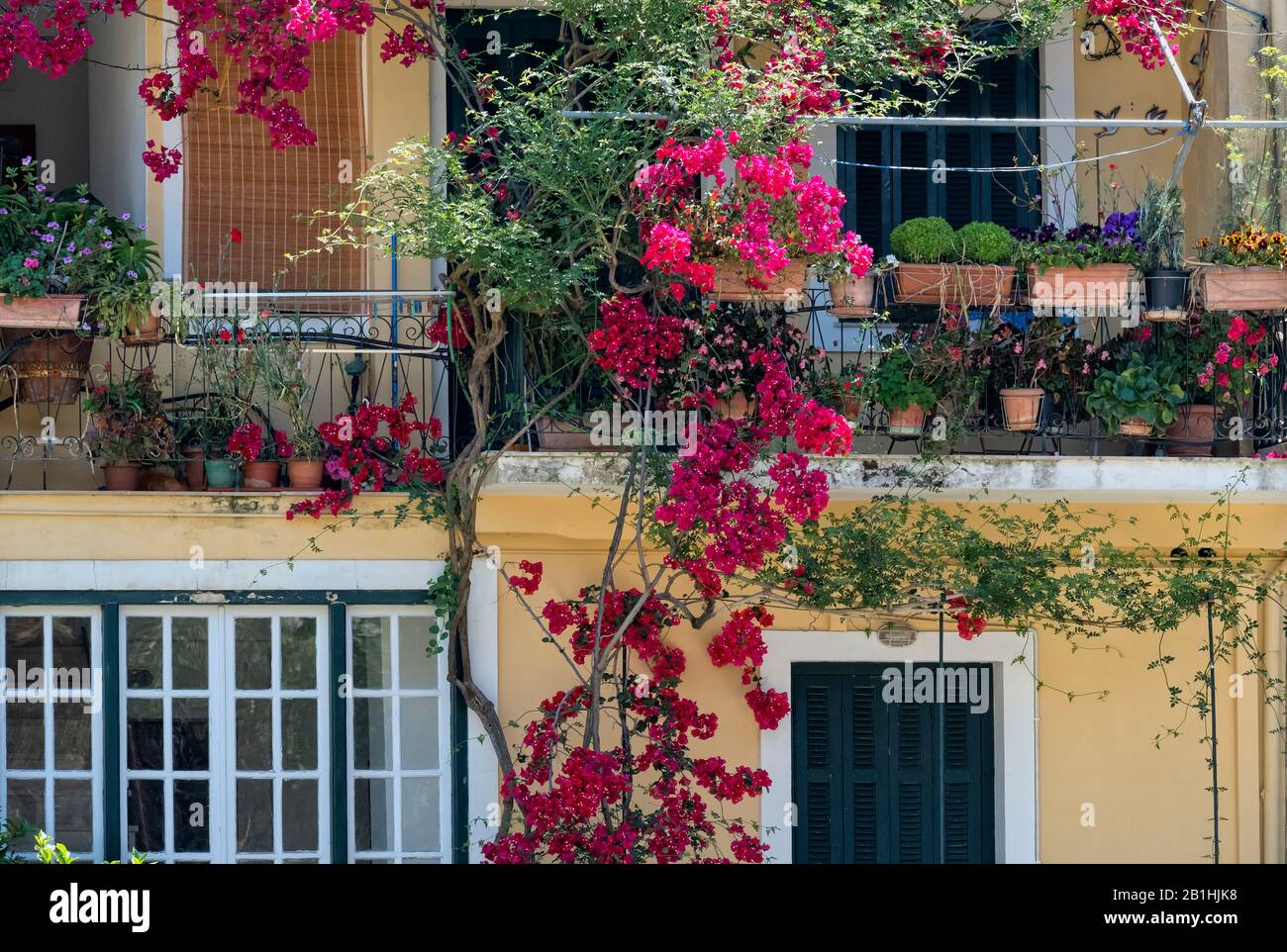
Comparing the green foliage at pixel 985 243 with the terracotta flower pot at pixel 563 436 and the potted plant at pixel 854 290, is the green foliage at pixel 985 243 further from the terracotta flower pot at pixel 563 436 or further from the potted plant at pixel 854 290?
the terracotta flower pot at pixel 563 436

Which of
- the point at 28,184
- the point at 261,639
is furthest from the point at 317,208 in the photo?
the point at 261,639

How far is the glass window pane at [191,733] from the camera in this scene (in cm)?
1072

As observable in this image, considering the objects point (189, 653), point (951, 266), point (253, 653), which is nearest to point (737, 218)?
point (951, 266)

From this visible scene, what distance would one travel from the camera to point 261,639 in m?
10.8

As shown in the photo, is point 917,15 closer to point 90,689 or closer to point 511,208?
point 511,208

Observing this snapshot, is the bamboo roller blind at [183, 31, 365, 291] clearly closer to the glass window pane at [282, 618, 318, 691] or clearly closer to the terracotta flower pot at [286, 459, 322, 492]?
the terracotta flower pot at [286, 459, 322, 492]

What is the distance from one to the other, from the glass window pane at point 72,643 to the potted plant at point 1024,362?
500 cm

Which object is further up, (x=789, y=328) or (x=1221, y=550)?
(x=789, y=328)

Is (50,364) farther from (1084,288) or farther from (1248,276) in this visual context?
(1248,276)

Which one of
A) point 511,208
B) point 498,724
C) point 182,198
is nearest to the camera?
point 511,208

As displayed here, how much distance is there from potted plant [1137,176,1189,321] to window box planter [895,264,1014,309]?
0.72 m

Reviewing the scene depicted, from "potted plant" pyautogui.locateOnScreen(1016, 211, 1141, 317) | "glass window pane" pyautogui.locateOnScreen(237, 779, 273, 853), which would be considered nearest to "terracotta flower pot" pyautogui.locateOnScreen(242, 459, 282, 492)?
"glass window pane" pyautogui.locateOnScreen(237, 779, 273, 853)

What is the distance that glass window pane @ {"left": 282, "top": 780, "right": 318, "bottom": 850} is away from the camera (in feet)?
35.2

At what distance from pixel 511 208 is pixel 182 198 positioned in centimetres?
243
